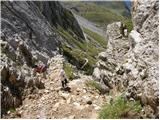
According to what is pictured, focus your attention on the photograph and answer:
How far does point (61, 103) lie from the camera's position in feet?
68.3

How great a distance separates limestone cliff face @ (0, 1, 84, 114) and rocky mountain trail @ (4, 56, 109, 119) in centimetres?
59

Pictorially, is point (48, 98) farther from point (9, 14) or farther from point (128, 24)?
point (9, 14)

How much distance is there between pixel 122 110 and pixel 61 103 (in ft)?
15.4

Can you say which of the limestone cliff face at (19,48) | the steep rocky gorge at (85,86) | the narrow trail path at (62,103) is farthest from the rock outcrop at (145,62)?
the limestone cliff face at (19,48)

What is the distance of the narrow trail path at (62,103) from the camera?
770 inches

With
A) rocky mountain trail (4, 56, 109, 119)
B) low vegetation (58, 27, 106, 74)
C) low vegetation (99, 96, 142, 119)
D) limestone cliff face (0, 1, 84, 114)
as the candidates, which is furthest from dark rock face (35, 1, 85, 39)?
low vegetation (99, 96, 142, 119)

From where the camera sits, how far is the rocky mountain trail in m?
19.5

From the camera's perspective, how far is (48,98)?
2172cm

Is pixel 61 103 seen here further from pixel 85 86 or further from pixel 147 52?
pixel 147 52

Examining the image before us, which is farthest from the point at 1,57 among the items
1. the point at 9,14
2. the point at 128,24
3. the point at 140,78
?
the point at 9,14

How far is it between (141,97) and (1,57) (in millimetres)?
8739

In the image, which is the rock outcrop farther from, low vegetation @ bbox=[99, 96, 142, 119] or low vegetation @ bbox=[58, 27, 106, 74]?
low vegetation @ bbox=[58, 27, 106, 74]

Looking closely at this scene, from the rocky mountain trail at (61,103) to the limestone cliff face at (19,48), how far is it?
1.93ft

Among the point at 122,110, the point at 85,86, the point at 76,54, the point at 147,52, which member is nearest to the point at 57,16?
the point at 76,54
